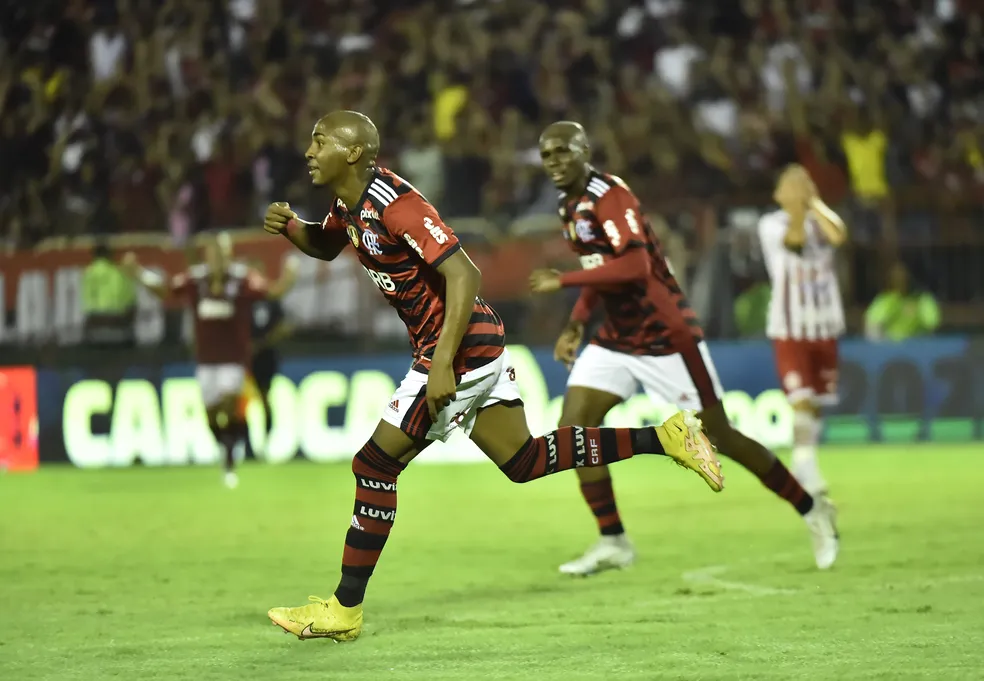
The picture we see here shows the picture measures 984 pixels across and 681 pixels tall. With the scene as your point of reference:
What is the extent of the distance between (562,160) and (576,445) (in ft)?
6.65

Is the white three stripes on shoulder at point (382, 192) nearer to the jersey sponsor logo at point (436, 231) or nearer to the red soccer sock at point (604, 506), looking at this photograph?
the jersey sponsor logo at point (436, 231)

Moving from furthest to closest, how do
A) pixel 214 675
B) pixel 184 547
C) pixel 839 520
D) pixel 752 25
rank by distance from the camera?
pixel 752 25
pixel 839 520
pixel 184 547
pixel 214 675


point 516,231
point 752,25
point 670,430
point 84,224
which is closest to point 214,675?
point 670,430

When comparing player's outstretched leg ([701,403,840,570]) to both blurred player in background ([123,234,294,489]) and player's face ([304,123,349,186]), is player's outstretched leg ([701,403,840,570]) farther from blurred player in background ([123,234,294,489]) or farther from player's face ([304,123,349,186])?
blurred player in background ([123,234,294,489])

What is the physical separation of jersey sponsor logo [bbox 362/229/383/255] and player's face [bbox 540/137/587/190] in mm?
2016

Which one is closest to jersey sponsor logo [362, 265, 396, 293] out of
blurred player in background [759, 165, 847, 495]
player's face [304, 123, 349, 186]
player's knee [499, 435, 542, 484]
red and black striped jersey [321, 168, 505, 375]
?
red and black striped jersey [321, 168, 505, 375]

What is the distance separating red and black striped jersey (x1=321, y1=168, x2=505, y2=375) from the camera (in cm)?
607

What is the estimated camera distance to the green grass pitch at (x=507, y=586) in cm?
577

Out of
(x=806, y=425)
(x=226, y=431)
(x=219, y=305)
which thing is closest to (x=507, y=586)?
(x=806, y=425)

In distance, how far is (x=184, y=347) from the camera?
16.8 meters

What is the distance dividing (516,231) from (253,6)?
7045 mm

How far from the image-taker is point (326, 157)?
6223mm

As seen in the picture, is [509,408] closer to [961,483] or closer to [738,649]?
[738,649]

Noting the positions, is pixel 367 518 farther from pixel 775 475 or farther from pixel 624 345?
pixel 775 475
